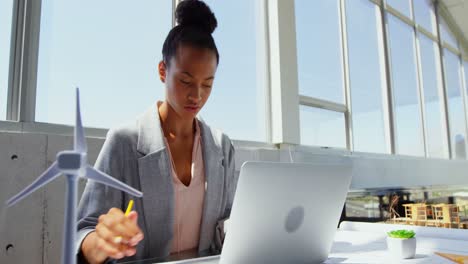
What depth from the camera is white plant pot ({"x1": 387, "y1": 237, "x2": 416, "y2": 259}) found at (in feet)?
3.00

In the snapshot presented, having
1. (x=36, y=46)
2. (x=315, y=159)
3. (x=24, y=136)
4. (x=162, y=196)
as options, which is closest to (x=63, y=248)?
(x=162, y=196)

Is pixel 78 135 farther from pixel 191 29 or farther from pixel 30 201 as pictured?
pixel 30 201

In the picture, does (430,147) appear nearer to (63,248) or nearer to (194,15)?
(194,15)

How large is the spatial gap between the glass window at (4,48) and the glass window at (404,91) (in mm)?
4471

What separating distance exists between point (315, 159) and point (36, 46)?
7.62 feet

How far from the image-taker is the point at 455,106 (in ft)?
22.7

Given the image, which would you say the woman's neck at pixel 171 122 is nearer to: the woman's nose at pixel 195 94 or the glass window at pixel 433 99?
the woman's nose at pixel 195 94

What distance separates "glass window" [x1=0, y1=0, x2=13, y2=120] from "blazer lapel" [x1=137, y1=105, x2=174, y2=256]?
32.4 inches

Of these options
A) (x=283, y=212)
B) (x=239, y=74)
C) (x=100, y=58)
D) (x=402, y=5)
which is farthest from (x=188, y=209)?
(x=402, y=5)

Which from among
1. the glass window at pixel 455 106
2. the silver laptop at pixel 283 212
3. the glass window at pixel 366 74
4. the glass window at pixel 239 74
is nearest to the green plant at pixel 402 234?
the silver laptop at pixel 283 212

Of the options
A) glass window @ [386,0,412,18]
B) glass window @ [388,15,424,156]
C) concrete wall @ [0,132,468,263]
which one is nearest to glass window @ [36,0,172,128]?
concrete wall @ [0,132,468,263]

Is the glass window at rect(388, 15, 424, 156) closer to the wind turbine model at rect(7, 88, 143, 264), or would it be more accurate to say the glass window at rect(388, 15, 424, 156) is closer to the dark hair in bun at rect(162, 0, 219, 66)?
the dark hair in bun at rect(162, 0, 219, 66)

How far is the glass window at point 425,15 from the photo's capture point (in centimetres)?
585

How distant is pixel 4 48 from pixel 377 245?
5.66 ft
